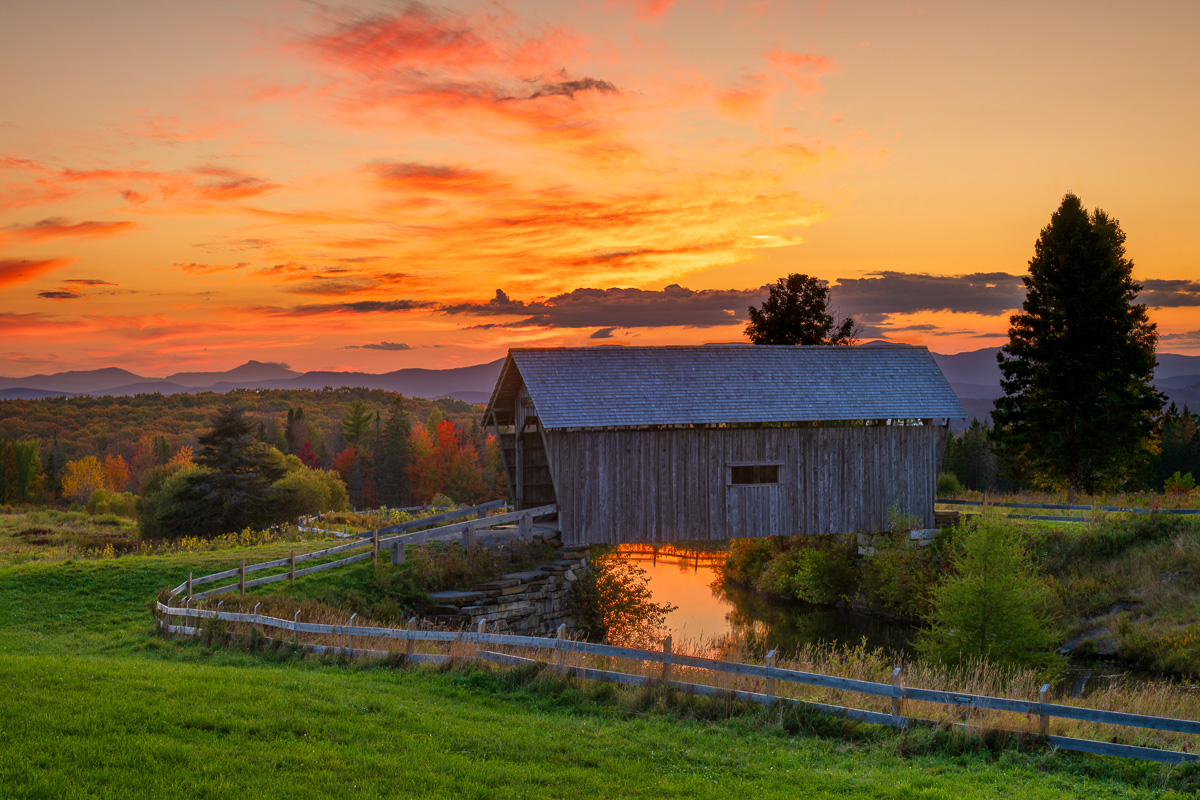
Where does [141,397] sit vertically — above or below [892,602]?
above

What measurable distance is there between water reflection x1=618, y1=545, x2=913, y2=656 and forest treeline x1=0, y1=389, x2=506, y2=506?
3651 centimetres

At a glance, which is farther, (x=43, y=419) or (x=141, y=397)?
(x=141, y=397)

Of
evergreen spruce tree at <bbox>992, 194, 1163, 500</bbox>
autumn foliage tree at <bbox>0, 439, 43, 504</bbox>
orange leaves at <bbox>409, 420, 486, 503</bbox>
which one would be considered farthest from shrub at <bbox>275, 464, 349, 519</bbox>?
autumn foliage tree at <bbox>0, 439, 43, 504</bbox>

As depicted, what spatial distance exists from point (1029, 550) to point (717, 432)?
1110 centimetres

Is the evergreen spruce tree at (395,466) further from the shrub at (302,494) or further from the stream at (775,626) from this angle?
the stream at (775,626)

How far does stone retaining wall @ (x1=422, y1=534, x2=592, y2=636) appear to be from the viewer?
1950 cm

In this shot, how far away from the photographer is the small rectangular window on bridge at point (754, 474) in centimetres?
2488

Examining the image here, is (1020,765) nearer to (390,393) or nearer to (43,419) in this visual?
(43,419)

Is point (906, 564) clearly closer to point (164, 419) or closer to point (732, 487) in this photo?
point (732, 487)

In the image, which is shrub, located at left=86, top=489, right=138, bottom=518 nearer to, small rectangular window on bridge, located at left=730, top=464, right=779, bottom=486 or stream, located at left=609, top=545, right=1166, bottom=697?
stream, located at left=609, top=545, right=1166, bottom=697

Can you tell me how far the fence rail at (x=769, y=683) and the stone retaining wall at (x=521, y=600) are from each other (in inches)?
199

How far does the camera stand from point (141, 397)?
520ft

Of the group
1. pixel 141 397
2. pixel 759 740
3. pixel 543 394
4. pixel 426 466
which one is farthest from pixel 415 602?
pixel 141 397

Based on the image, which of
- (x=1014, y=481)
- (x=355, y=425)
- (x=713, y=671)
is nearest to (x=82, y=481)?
(x=355, y=425)
